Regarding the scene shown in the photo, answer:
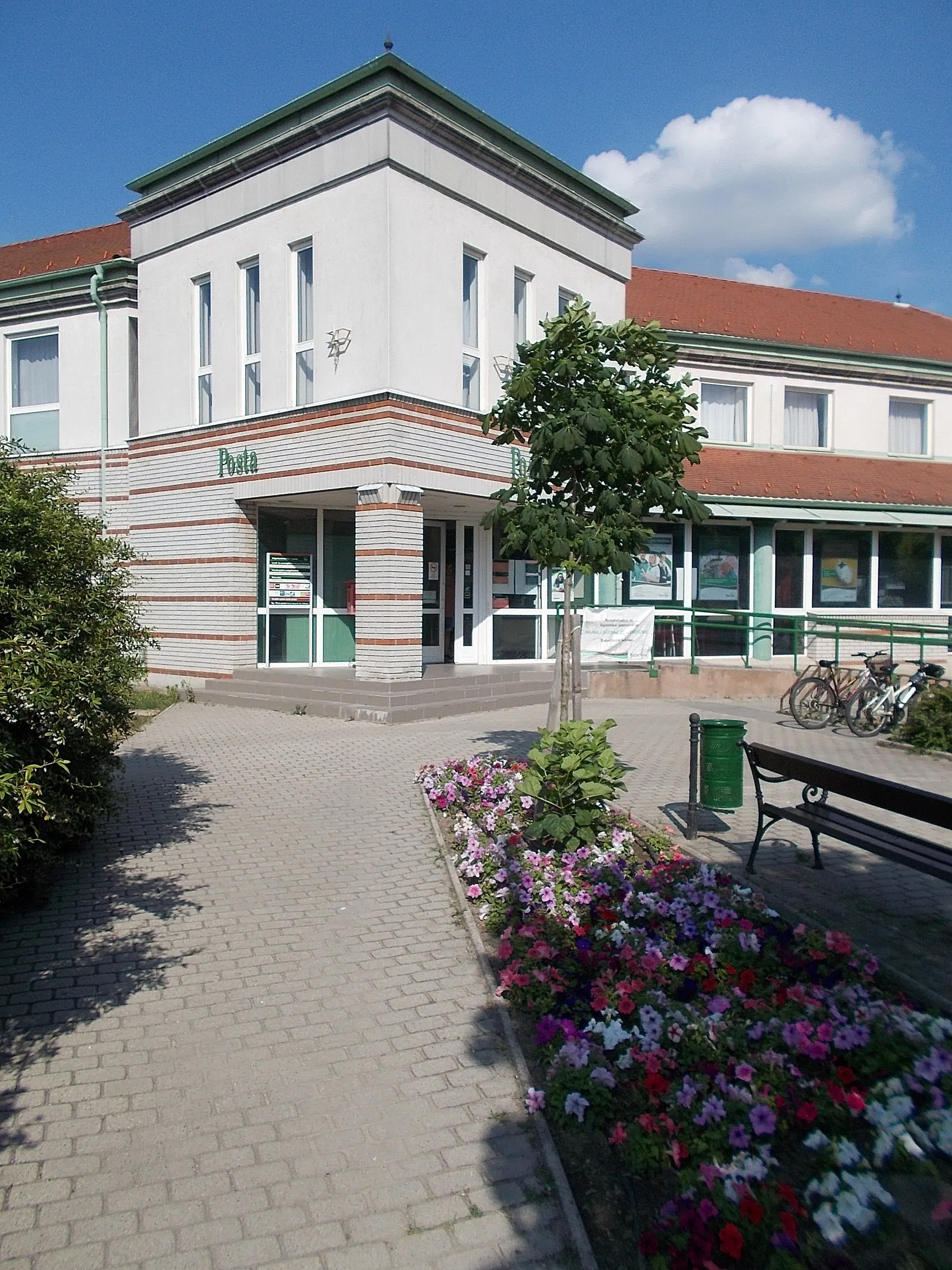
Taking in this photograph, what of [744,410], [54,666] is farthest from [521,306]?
[54,666]

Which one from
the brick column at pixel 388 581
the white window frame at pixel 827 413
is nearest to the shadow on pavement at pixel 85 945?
the brick column at pixel 388 581

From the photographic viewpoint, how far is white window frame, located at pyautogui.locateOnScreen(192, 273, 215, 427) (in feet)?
54.2

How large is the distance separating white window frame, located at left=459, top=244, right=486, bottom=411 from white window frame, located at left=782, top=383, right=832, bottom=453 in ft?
30.1

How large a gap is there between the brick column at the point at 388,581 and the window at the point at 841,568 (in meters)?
10.5

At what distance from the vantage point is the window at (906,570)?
21141mm

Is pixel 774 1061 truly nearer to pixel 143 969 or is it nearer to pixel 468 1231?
pixel 468 1231

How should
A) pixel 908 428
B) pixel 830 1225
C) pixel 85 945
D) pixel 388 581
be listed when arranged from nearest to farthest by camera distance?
pixel 830 1225, pixel 85 945, pixel 388 581, pixel 908 428

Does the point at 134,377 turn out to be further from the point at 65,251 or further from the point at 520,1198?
the point at 520,1198

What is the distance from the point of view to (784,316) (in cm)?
2333

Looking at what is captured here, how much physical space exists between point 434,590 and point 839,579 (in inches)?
369

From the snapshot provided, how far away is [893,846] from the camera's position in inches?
210

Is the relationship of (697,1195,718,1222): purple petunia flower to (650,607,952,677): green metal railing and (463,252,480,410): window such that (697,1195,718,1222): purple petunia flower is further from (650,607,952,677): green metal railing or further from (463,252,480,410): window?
(650,607,952,677): green metal railing

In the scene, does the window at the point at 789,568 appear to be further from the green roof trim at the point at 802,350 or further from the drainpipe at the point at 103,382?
the drainpipe at the point at 103,382

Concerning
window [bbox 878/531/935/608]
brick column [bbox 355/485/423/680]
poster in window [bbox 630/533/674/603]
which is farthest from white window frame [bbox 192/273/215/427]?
window [bbox 878/531/935/608]
